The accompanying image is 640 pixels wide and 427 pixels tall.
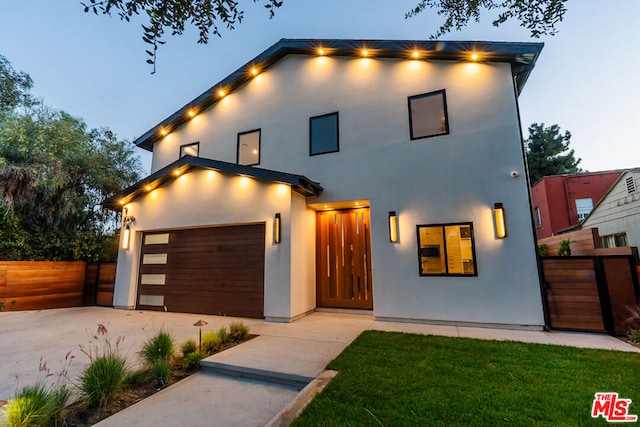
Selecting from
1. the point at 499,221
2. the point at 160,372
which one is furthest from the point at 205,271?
the point at 499,221

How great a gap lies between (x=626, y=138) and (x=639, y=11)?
17.4 metres

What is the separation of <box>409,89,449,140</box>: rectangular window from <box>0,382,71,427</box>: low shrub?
739 centimetres

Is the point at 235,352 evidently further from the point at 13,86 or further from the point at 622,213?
the point at 13,86

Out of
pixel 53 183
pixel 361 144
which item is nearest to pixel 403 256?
pixel 361 144

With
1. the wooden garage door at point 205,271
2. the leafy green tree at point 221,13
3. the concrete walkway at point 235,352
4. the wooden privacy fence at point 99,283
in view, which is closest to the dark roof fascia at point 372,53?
the leafy green tree at point 221,13

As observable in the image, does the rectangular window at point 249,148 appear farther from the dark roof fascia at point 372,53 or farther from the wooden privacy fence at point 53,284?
the wooden privacy fence at point 53,284

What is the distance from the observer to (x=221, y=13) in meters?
3.09

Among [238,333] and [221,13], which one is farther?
[238,333]

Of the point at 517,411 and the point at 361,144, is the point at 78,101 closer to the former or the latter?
the point at 361,144

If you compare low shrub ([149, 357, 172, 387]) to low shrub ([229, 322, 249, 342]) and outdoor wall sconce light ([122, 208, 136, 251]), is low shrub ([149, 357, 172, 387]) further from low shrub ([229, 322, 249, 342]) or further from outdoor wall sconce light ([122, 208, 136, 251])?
outdoor wall sconce light ([122, 208, 136, 251])

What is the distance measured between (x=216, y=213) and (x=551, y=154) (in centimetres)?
2599

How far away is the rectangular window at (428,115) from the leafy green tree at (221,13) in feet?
8.39

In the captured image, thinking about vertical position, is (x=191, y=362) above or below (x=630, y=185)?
below

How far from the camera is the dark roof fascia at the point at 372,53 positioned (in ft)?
20.3
